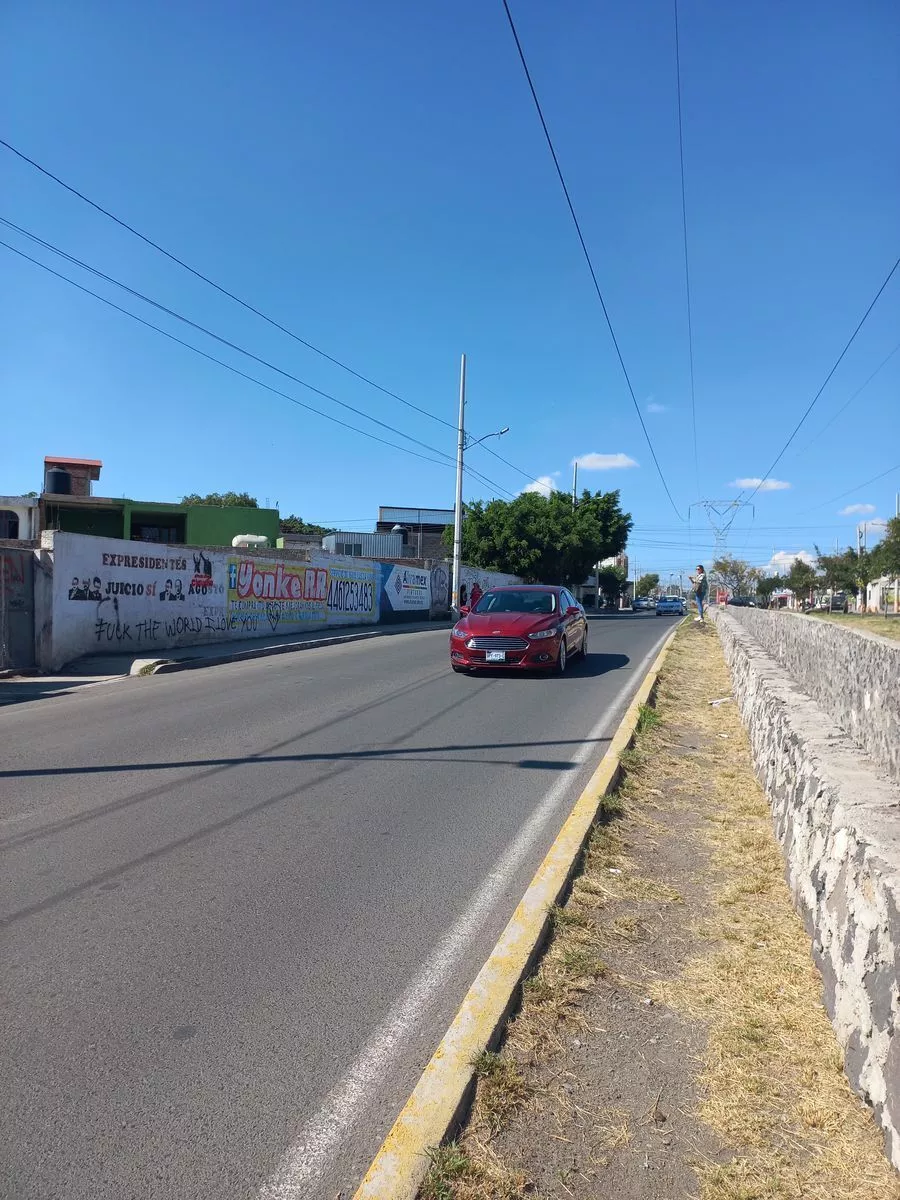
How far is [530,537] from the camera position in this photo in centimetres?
4591

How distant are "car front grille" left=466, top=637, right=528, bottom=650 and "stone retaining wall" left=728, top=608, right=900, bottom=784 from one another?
5375mm

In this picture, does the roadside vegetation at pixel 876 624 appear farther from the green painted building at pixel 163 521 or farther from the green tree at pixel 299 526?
the green tree at pixel 299 526

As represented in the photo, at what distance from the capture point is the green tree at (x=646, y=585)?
163 meters

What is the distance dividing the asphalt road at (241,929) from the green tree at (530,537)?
3669cm

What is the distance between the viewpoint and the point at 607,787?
6.39 metres

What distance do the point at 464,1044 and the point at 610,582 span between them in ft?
271

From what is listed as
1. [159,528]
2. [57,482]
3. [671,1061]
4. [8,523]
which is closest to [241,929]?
[671,1061]

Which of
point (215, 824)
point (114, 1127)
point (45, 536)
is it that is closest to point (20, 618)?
point (45, 536)

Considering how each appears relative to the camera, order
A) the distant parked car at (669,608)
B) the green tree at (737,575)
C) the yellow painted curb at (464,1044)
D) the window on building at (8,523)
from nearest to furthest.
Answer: the yellow painted curb at (464,1044) < the window on building at (8,523) < the distant parked car at (669,608) < the green tree at (737,575)

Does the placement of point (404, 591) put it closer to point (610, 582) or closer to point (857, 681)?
point (857, 681)

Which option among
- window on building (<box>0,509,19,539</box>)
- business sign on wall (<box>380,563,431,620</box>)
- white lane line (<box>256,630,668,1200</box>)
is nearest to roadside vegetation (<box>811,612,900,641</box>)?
white lane line (<box>256,630,668,1200</box>)

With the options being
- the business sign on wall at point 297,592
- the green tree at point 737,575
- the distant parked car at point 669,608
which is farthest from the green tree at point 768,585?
the business sign on wall at point 297,592

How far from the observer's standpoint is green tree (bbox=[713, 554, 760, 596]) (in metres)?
97.6

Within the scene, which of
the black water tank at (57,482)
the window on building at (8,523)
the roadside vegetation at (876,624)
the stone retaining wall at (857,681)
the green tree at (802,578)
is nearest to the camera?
the stone retaining wall at (857,681)
